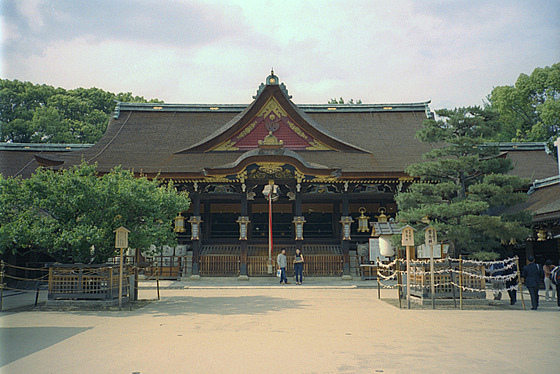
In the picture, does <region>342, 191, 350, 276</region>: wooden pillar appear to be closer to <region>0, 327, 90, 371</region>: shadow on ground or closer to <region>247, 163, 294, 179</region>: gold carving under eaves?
<region>247, 163, 294, 179</region>: gold carving under eaves

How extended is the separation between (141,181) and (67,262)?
3.10 m

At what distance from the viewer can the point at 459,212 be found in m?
13.9

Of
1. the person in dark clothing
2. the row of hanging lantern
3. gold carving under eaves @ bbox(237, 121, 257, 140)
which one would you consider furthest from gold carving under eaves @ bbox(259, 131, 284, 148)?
the person in dark clothing

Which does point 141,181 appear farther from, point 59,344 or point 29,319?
point 59,344

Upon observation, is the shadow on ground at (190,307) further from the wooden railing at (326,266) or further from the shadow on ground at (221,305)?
the wooden railing at (326,266)

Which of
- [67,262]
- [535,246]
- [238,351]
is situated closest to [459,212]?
[535,246]

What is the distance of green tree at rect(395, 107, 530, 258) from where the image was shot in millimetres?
13844

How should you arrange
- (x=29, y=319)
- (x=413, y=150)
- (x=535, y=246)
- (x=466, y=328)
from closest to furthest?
(x=466, y=328) < (x=29, y=319) < (x=535, y=246) < (x=413, y=150)

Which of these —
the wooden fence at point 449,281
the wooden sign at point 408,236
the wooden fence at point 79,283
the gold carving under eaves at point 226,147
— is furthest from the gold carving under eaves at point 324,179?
the wooden fence at point 79,283

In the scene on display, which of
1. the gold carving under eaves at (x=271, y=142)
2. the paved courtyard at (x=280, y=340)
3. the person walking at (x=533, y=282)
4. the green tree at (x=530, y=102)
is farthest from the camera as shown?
the green tree at (x=530, y=102)

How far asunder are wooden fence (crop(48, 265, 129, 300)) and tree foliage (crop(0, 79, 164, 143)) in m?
28.9

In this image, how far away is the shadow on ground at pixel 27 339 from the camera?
23.1 feet

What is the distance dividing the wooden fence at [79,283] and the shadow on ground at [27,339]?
3.13 m

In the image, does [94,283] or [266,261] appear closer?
[94,283]
